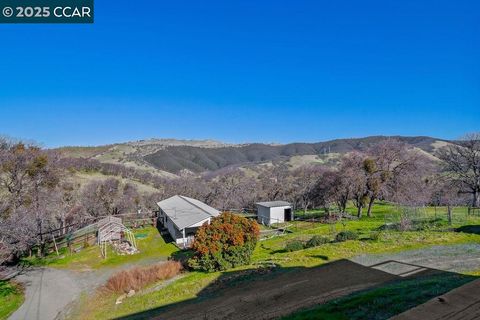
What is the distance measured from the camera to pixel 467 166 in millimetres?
44562

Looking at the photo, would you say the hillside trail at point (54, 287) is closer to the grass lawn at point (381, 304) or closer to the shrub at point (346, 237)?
the shrub at point (346, 237)

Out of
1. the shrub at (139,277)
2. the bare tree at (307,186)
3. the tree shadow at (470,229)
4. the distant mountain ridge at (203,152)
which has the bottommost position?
the shrub at (139,277)

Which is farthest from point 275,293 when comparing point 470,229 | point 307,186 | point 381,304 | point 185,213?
point 307,186

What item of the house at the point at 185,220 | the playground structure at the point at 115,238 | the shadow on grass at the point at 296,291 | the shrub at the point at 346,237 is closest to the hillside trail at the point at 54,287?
the playground structure at the point at 115,238

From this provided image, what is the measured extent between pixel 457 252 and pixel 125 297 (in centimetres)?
1883

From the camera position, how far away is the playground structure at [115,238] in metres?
32.1

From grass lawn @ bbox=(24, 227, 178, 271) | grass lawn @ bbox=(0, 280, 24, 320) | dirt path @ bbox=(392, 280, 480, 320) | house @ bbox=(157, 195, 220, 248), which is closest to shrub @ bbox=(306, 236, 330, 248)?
house @ bbox=(157, 195, 220, 248)

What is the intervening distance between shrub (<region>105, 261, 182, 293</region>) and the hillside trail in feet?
7.42

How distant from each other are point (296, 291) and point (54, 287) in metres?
18.9

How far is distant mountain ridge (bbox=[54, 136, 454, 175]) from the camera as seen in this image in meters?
111

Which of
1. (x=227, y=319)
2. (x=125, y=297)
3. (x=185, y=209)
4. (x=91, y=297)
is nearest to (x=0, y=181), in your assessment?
(x=185, y=209)

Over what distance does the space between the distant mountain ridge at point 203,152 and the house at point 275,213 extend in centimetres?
5702

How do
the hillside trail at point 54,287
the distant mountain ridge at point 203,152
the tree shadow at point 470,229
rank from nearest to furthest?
1. the hillside trail at point 54,287
2. the tree shadow at point 470,229
3. the distant mountain ridge at point 203,152

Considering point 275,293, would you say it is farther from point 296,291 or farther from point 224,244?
point 224,244
